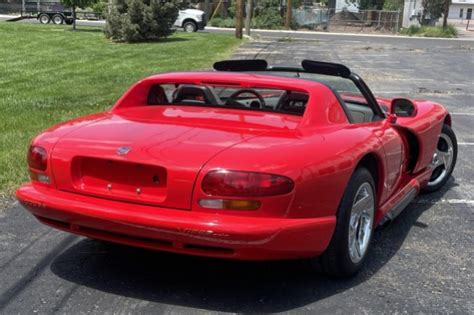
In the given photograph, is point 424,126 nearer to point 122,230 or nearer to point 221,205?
point 221,205

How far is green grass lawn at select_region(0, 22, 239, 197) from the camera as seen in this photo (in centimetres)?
751

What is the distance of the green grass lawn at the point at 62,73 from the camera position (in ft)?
24.6

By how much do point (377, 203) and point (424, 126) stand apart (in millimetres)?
1134

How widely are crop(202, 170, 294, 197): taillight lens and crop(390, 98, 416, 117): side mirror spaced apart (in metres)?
1.99

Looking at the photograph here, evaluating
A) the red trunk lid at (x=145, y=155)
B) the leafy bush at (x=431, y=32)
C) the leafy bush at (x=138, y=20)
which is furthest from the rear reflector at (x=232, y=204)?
the leafy bush at (x=431, y=32)

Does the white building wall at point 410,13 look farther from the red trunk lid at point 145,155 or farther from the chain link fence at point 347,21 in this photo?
the red trunk lid at point 145,155

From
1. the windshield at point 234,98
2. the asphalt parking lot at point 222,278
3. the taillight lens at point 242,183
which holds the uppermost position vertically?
the windshield at point 234,98

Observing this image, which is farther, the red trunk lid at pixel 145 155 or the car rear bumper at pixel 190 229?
the red trunk lid at pixel 145 155

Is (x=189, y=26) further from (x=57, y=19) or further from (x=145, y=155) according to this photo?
(x=145, y=155)

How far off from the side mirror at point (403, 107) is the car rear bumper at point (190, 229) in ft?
5.51

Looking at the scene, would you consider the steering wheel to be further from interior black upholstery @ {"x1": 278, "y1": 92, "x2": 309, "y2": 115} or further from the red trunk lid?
the red trunk lid

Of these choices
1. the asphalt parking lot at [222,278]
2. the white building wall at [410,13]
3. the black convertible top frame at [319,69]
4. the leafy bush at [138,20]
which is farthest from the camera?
the white building wall at [410,13]

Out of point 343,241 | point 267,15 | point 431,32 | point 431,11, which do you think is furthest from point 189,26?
point 431,11

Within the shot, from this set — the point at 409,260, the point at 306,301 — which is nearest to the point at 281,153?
the point at 306,301
